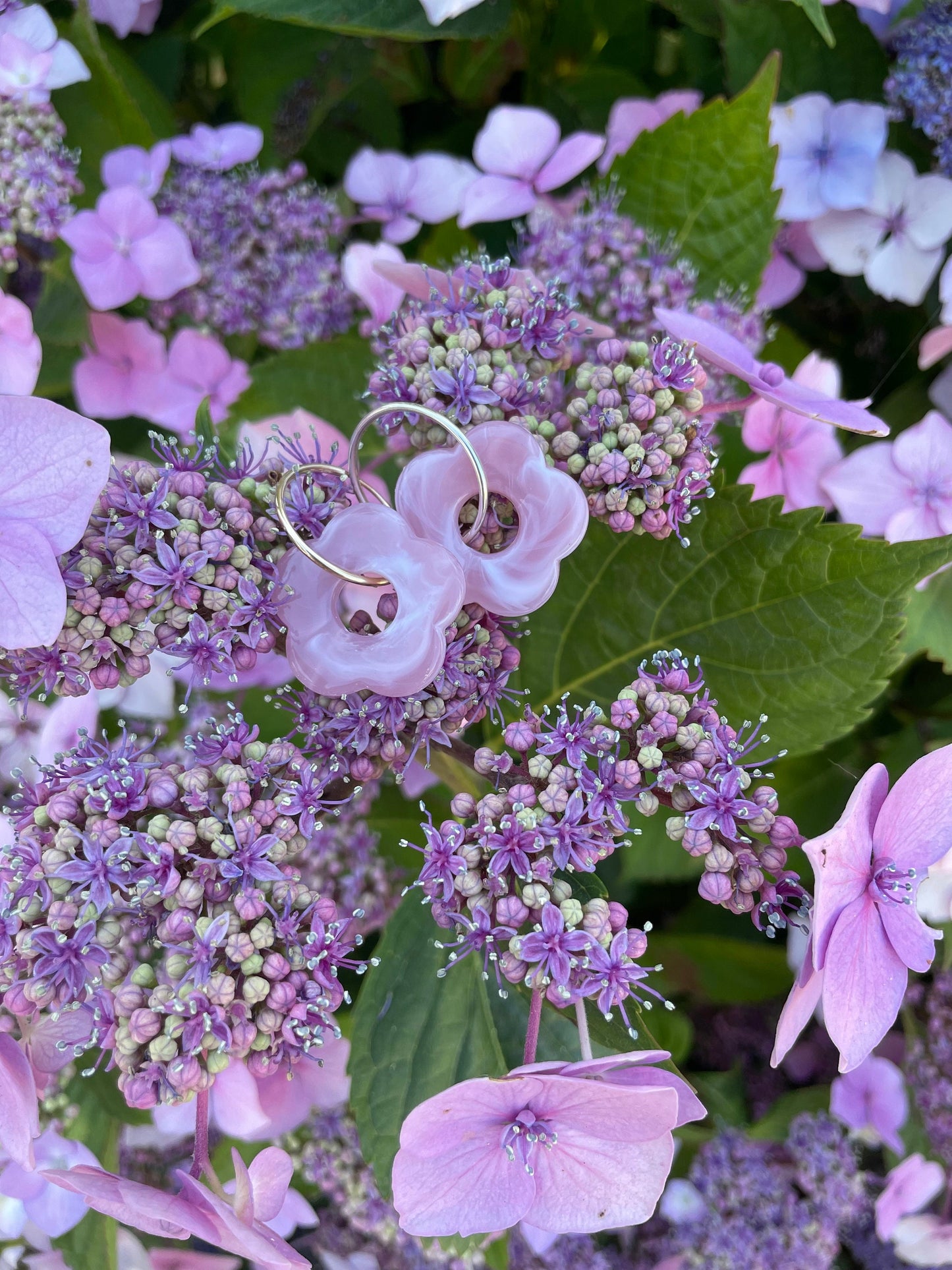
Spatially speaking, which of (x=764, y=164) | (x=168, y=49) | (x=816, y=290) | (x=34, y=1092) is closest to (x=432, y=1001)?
(x=34, y=1092)

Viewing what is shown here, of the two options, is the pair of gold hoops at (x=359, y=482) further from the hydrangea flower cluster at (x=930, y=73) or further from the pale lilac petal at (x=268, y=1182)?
the hydrangea flower cluster at (x=930, y=73)

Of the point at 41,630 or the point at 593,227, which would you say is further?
the point at 593,227

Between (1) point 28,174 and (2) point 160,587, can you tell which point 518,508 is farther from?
(1) point 28,174

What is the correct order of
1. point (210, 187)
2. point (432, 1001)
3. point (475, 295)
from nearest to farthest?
point (475, 295)
point (432, 1001)
point (210, 187)

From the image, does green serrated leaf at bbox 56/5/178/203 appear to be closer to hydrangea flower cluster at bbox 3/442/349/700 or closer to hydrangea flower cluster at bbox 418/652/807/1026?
hydrangea flower cluster at bbox 3/442/349/700

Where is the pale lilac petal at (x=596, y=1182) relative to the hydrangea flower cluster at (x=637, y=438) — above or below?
below

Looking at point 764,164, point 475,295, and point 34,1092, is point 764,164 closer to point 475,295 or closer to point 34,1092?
point 475,295

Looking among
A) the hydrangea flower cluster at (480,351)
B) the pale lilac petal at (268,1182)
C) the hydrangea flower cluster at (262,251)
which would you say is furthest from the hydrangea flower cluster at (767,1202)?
the hydrangea flower cluster at (262,251)
